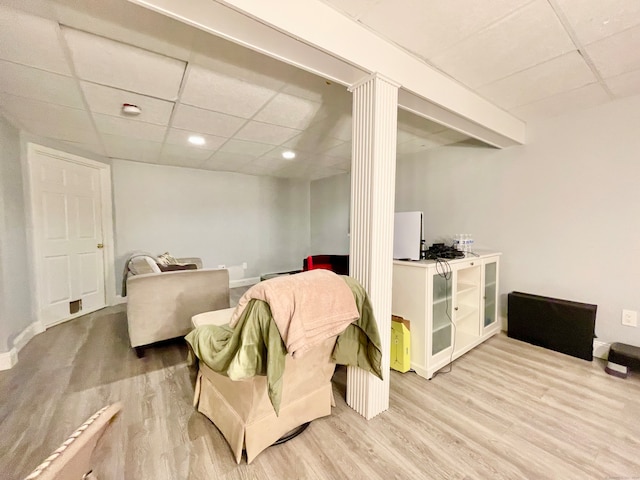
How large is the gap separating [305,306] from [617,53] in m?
2.66

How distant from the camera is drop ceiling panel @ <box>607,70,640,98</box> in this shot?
2.03 meters

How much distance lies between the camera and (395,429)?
5.35ft

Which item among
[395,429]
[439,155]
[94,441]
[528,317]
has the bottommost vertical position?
[395,429]

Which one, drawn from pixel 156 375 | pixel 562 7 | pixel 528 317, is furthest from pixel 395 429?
pixel 562 7

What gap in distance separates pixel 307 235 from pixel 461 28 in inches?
192

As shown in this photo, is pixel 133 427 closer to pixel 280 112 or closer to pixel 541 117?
pixel 280 112

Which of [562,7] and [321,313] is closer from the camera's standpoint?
[321,313]

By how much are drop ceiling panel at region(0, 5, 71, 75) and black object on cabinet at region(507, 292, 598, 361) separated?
428cm

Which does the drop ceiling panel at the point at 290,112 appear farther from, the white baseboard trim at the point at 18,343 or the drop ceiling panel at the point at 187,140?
the white baseboard trim at the point at 18,343

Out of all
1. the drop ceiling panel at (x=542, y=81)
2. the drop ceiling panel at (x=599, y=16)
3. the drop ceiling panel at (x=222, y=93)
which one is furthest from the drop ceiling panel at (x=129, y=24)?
the drop ceiling panel at (x=542, y=81)

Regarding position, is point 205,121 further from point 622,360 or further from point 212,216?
point 622,360

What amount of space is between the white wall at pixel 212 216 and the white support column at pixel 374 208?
393 cm

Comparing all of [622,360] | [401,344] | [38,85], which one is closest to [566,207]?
[622,360]

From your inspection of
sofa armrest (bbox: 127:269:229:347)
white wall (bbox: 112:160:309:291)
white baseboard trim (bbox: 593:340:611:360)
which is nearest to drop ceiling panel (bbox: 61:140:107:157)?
white wall (bbox: 112:160:309:291)
